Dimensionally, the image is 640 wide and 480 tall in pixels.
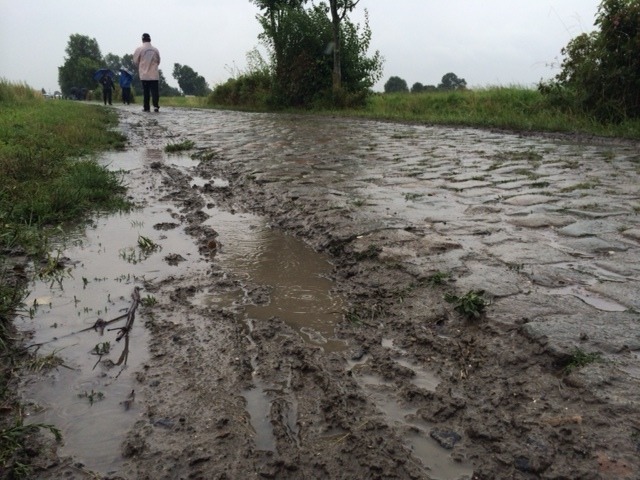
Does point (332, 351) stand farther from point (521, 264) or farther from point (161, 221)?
point (161, 221)

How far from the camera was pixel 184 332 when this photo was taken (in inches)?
87.0

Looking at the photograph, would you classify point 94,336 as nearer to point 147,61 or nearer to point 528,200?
point 528,200

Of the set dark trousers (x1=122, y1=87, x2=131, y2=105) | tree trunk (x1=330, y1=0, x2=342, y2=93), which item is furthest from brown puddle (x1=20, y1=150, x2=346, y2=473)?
dark trousers (x1=122, y1=87, x2=131, y2=105)

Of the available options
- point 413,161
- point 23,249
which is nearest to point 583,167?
point 413,161

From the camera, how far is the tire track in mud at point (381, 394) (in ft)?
4.83

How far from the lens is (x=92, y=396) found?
1.77 metres

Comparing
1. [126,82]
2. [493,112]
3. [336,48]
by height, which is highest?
[336,48]

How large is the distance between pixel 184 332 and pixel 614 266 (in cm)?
224

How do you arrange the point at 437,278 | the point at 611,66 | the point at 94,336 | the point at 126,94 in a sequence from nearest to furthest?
the point at 94,336, the point at 437,278, the point at 611,66, the point at 126,94

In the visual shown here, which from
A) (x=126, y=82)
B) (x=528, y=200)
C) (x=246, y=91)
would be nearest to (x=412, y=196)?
(x=528, y=200)

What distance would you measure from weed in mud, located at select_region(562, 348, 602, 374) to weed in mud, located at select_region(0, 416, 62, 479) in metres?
1.72

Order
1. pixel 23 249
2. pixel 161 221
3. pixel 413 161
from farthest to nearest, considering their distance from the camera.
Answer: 1. pixel 413 161
2. pixel 161 221
3. pixel 23 249

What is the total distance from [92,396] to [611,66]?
919 centimetres

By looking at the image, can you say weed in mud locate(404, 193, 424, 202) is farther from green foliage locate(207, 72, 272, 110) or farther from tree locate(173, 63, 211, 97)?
tree locate(173, 63, 211, 97)
